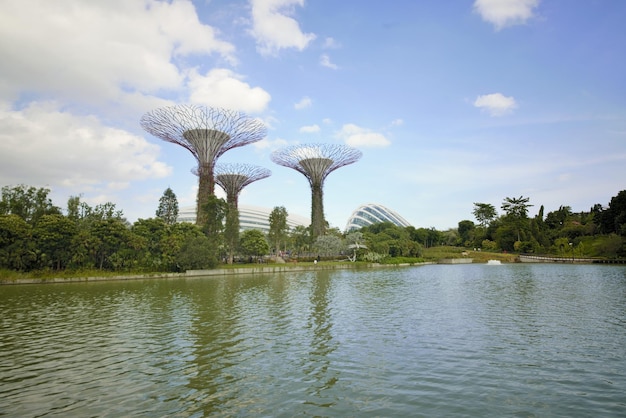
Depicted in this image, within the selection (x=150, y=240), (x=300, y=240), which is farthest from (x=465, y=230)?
(x=150, y=240)

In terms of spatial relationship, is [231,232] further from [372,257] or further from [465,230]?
[465,230]

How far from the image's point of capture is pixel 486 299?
2397cm

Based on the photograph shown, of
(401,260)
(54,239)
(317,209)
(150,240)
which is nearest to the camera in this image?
(54,239)

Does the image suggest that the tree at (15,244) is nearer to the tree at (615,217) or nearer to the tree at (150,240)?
the tree at (150,240)

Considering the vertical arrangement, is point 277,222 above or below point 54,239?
above

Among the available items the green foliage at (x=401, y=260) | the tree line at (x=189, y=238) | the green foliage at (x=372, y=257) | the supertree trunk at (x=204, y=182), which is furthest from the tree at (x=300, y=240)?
the supertree trunk at (x=204, y=182)

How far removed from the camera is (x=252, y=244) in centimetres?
6688

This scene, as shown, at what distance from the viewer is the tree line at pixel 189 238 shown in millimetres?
42781

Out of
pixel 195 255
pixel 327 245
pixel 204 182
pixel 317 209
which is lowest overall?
pixel 195 255

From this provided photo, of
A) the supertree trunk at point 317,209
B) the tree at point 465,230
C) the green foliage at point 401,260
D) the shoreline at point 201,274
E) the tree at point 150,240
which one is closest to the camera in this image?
the shoreline at point 201,274

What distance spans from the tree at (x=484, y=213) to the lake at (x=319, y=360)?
112934 mm

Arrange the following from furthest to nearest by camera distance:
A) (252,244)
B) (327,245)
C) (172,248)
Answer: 1. (327,245)
2. (252,244)
3. (172,248)

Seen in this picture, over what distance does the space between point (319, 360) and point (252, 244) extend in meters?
56.3

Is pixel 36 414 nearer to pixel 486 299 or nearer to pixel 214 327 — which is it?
pixel 214 327
